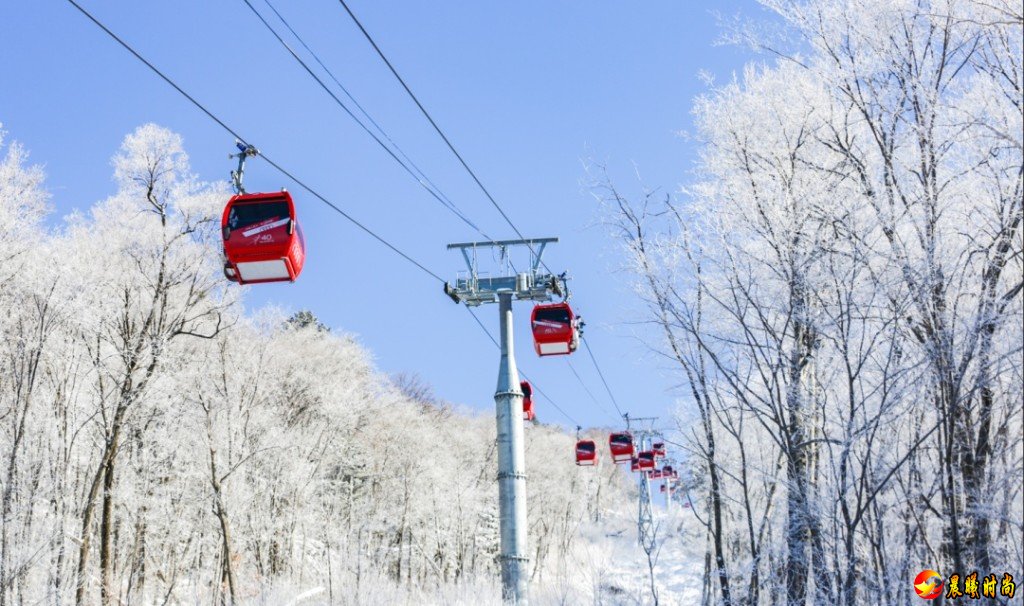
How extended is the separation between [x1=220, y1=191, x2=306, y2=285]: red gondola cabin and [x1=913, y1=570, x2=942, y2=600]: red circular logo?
22.4 ft

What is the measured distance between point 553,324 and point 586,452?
14998 mm

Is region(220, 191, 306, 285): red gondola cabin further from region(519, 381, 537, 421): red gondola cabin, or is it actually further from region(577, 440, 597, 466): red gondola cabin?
region(577, 440, 597, 466): red gondola cabin

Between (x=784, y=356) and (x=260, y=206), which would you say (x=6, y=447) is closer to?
(x=260, y=206)

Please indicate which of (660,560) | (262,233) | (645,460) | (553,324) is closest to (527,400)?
(553,324)

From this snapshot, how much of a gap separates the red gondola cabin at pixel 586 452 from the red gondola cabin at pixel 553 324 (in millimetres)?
13994

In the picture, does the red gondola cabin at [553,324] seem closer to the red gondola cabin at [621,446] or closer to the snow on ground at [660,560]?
the snow on ground at [660,560]

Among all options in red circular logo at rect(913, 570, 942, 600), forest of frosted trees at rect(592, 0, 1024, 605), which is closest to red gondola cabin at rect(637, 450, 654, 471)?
forest of frosted trees at rect(592, 0, 1024, 605)

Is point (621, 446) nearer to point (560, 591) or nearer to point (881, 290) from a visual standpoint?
point (560, 591)

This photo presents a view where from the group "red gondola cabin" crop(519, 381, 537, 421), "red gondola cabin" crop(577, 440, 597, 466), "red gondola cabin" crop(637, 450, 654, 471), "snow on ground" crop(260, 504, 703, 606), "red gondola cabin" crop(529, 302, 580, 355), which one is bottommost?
"snow on ground" crop(260, 504, 703, 606)

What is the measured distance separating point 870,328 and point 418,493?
114 ft

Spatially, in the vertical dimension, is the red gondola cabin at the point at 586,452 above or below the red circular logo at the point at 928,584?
above

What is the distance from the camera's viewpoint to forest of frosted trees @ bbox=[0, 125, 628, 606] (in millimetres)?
18328

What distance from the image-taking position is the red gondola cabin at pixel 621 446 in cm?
3066

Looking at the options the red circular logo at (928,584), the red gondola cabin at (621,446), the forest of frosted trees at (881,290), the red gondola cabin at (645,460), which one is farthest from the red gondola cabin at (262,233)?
the red gondola cabin at (645,460)
